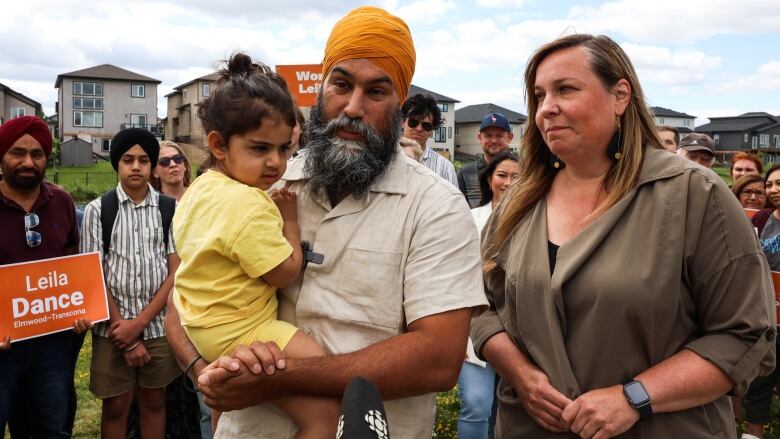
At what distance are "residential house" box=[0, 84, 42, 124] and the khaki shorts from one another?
244 ft

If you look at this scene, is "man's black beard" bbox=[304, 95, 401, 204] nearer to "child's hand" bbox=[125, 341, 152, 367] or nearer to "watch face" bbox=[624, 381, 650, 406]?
"watch face" bbox=[624, 381, 650, 406]

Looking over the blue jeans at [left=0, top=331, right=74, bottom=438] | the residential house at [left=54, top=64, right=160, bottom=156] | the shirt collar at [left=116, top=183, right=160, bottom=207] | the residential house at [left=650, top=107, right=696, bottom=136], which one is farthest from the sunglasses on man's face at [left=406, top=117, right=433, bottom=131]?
the residential house at [left=650, top=107, right=696, bottom=136]

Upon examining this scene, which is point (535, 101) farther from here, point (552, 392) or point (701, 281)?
point (552, 392)

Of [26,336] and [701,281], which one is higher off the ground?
[701,281]

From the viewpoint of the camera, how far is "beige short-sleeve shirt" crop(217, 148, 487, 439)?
6.98ft

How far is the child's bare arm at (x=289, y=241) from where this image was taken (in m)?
2.14

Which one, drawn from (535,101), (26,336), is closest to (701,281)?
(535,101)

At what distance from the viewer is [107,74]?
8169cm

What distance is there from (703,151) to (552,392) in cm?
604

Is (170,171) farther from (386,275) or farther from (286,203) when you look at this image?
(386,275)

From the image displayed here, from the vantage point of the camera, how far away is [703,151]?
739 centimetres

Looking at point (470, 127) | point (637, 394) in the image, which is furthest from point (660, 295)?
point (470, 127)

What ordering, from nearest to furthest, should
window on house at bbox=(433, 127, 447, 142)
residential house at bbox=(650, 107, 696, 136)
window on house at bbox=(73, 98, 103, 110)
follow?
window on house at bbox=(433, 127, 447, 142), window on house at bbox=(73, 98, 103, 110), residential house at bbox=(650, 107, 696, 136)

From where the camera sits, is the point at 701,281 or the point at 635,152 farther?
the point at 635,152
